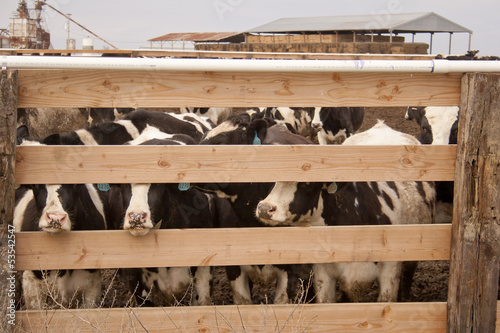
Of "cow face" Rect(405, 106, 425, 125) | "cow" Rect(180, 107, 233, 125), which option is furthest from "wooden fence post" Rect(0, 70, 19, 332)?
"cow" Rect(180, 107, 233, 125)

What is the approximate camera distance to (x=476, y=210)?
347 centimetres

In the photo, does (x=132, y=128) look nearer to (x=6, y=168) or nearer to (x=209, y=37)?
(x=6, y=168)

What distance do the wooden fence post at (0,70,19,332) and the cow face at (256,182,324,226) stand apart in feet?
5.07

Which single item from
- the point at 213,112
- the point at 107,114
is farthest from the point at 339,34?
the point at 107,114

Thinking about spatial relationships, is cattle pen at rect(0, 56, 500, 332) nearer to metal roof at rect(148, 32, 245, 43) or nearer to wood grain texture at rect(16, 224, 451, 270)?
wood grain texture at rect(16, 224, 451, 270)

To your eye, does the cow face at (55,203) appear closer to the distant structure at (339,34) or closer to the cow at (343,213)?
the cow at (343,213)

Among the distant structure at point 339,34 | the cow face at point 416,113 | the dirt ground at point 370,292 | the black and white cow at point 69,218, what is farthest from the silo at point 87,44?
the black and white cow at point 69,218

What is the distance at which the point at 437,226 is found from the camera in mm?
3562

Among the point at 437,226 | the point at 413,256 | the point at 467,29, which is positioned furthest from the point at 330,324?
the point at 467,29

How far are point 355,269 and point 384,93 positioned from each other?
1651 millimetres

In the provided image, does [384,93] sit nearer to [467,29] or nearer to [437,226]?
[437,226]

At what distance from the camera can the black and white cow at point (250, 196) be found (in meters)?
4.64

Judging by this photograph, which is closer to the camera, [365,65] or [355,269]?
[365,65]

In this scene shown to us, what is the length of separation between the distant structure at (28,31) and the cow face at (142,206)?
35.5m
